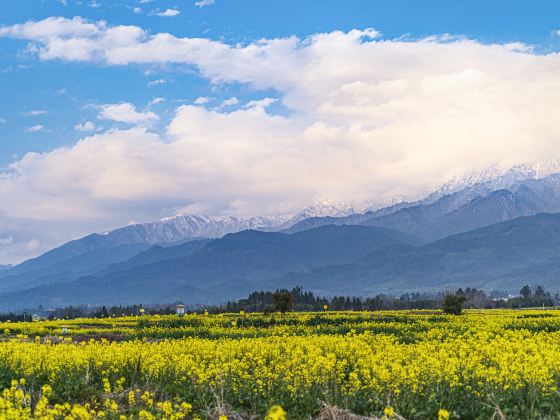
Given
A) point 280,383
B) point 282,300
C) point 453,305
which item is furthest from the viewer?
point 453,305

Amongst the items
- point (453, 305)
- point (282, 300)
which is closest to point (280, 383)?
point (282, 300)

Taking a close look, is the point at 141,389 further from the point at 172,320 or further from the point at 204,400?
the point at 172,320

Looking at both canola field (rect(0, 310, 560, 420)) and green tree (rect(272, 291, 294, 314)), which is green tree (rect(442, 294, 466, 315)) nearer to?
green tree (rect(272, 291, 294, 314))

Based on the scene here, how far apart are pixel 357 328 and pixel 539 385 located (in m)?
29.0

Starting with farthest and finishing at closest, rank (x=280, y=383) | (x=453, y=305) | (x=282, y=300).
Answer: (x=453, y=305), (x=282, y=300), (x=280, y=383)

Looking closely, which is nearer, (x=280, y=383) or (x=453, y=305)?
(x=280, y=383)

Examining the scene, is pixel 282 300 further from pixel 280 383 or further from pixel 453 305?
pixel 280 383

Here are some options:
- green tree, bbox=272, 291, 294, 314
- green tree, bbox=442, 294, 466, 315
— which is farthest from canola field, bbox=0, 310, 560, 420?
green tree, bbox=442, 294, 466, 315

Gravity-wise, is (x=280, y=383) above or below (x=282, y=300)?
below

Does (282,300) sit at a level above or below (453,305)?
above

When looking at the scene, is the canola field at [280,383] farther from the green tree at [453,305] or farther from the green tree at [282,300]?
the green tree at [453,305]

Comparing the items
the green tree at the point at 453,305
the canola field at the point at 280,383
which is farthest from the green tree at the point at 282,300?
the canola field at the point at 280,383

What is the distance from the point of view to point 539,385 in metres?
17.0

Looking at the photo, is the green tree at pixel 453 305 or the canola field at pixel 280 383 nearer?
the canola field at pixel 280 383
